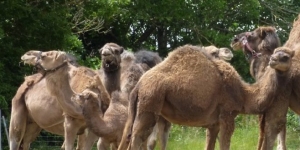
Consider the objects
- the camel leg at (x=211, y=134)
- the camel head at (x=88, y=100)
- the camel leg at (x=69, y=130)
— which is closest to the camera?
the camel leg at (x=211, y=134)

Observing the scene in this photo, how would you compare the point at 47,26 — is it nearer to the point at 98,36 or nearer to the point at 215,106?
the point at 98,36

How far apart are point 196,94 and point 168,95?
13.4 inches

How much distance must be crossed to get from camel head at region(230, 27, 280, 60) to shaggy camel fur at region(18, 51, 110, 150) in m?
2.38

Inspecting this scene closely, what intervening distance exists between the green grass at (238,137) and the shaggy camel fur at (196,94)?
4848mm

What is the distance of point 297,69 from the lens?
9914 mm

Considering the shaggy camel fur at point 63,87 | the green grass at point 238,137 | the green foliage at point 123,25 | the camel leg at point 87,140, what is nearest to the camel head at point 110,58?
the shaggy camel fur at point 63,87

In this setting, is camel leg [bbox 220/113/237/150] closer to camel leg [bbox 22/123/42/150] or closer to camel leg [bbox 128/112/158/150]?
camel leg [bbox 128/112/158/150]

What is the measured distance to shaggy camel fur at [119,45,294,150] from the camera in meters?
9.43

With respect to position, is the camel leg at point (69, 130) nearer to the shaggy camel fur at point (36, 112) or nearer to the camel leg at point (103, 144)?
the shaggy camel fur at point (36, 112)

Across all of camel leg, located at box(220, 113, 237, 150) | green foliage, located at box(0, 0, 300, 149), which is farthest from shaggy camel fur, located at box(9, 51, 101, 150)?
green foliage, located at box(0, 0, 300, 149)

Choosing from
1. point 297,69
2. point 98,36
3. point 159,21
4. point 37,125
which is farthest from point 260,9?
point 297,69

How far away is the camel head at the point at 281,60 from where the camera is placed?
9391mm

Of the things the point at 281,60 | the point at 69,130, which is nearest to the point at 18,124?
the point at 69,130

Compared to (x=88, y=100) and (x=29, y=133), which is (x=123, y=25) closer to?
(x=29, y=133)
